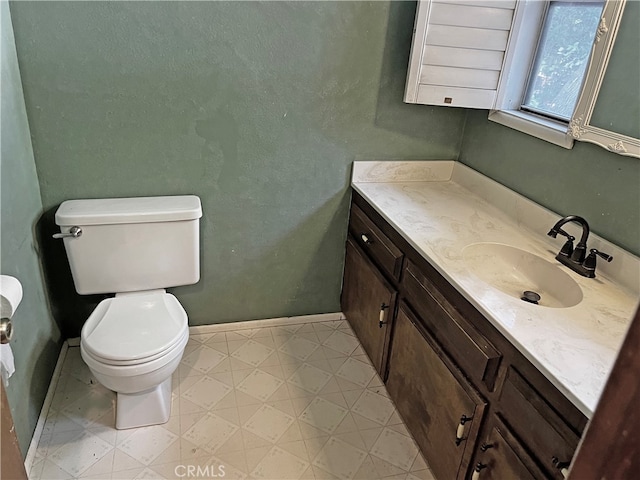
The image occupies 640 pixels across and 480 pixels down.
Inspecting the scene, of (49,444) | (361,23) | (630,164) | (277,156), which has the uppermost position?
(361,23)

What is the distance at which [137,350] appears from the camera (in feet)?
5.41

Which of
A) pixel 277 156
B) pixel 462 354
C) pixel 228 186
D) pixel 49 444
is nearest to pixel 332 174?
pixel 277 156

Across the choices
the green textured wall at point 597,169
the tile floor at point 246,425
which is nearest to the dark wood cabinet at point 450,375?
the tile floor at point 246,425

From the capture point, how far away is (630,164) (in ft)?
4.82

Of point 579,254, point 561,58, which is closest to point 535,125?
point 561,58

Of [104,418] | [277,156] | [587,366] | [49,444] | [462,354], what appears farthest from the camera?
[277,156]

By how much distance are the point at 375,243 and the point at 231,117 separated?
2.65 ft

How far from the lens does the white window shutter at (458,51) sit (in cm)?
185

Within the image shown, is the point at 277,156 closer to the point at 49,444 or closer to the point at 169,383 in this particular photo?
the point at 169,383

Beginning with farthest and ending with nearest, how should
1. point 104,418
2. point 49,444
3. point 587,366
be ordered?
1. point 104,418
2. point 49,444
3. point 587,366

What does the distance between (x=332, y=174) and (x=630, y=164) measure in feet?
3.89

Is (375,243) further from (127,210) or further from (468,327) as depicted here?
(127,210)

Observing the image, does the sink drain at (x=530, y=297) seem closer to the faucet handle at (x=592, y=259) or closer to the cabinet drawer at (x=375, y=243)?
the faucet handle at (x=592, y=259)
